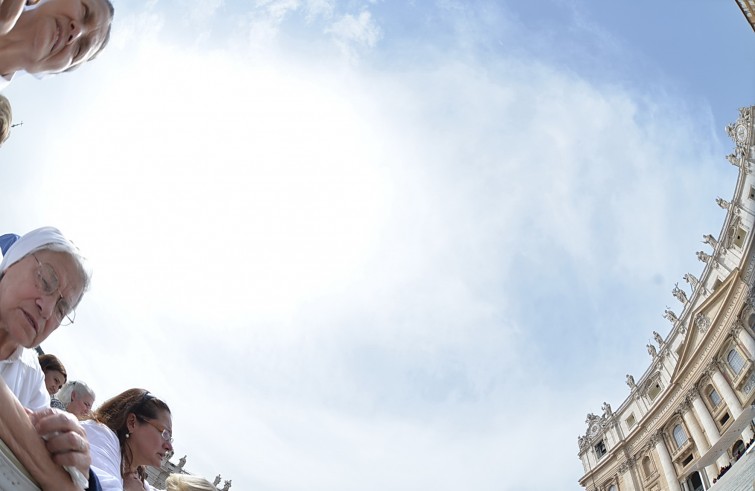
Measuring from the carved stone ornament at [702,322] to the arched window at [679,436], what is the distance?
7.91 meters

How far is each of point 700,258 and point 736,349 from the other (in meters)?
8.88

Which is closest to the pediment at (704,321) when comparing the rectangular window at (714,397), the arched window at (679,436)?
the rectangular window at (714,397)

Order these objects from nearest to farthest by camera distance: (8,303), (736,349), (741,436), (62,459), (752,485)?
(62,459) → (8,303) → (752,485) → (741,436) → (736,349)

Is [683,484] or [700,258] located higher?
[700,258]

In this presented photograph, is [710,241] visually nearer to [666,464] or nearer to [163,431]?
[666,464]

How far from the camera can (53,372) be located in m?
4.68

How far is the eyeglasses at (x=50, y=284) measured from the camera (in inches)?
76.7

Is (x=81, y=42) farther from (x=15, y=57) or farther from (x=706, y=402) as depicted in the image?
(x=706, y=402)

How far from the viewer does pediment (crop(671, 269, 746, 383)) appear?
31984 millimetres

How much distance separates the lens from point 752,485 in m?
15.0

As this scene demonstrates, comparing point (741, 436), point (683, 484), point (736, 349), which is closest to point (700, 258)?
point (736, 349)

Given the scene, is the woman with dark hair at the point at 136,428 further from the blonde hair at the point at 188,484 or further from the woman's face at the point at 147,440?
the blonde hair at the point at 188,484

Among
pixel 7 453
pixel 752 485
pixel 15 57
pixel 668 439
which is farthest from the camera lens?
pixel 668 439

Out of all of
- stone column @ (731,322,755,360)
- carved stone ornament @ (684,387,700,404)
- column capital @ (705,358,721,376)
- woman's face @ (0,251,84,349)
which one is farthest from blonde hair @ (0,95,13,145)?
carved stone ornament @ (684,387,700,404)
